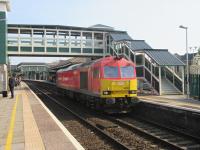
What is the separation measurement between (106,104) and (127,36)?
33.8 m

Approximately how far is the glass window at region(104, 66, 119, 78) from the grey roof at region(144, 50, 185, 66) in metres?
16.2

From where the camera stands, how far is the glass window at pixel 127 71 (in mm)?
18781

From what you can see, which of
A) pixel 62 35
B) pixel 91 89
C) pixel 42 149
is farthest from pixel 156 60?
pixel 42 149

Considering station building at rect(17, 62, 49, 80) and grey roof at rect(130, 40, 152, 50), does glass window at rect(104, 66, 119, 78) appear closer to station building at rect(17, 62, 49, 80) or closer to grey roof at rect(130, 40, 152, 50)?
A: grey roof at rect(130, 40, 152, 50)

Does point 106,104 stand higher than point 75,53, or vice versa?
point 75,53

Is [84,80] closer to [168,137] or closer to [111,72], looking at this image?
[111,72]

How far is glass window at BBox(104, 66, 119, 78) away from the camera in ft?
60.8

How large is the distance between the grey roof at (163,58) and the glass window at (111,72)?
637 inches

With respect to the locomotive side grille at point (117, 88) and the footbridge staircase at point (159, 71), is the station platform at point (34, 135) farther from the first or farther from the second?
the footbridge staircase at point (159, 71)

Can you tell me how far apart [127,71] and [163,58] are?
17.4 metres

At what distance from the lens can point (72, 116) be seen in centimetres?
1944

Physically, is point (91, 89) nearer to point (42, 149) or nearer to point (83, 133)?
point (83, 133)

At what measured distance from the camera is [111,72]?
18688mm

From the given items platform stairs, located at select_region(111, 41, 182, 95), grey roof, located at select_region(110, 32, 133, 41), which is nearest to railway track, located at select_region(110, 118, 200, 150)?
platform stairs, located at select_region(111, 41, 182, 95)
